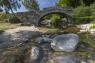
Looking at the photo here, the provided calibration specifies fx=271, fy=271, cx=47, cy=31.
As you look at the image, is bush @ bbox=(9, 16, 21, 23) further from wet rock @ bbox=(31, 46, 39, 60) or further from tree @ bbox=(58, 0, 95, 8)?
wet rock @ bbox=(31, 46, 39, 60)

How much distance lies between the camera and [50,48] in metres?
19.8

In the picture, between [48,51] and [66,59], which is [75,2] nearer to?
[48,51]

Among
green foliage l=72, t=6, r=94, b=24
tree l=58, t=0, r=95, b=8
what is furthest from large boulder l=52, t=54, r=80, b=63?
tree l=58, t=0, r=95, b=8

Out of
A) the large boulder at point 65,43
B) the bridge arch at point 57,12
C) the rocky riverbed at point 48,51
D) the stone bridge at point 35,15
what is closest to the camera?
the rocky riverbed at point 48,51

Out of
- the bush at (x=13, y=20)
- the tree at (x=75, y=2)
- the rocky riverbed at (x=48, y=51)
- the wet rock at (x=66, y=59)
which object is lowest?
the wet rock at (x=66, y=59)

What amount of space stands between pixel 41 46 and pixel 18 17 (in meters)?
23.0

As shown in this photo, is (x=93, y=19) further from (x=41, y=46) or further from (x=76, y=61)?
(x=76, y=61)

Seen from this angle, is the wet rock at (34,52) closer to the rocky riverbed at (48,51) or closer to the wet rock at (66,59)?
the rocky riverbed at (48,51)

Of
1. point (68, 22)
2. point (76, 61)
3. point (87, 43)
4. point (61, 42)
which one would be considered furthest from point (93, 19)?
point (76, 61)

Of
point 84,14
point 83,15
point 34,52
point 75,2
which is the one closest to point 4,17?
point 75,2

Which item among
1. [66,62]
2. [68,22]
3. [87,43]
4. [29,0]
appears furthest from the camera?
[68,22]

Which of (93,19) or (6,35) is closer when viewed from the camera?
(6,35)

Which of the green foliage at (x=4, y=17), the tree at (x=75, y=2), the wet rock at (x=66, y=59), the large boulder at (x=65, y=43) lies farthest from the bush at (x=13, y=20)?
the wet rock at (x=66, y=59)

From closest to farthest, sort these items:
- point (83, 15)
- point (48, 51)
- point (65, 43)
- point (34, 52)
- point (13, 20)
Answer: point (34, 52)
point (48, 51)
point (65, 43)
point (83, 15)
point (13, 20)
